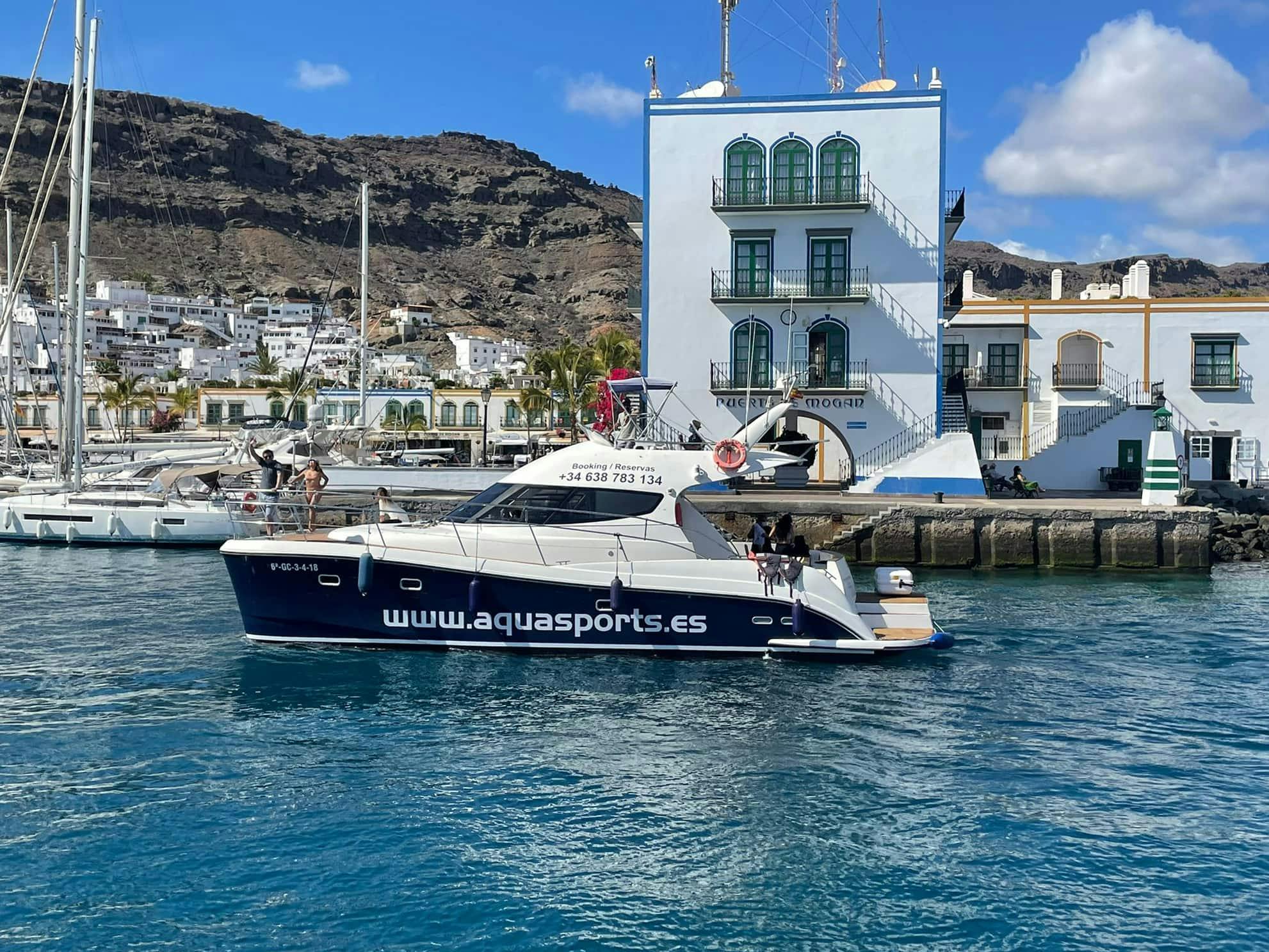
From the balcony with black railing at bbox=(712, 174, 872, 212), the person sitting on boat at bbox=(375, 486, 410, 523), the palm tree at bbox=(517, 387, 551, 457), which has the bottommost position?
the person sitting on boat at bbox=(375, 486, 410, 523)

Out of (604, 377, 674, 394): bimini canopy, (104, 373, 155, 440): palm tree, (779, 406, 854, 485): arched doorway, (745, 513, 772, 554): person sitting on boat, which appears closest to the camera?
(745, 513, 772, 554): person sitting on boat

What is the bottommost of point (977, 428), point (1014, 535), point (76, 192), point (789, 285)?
point (1014, 535)

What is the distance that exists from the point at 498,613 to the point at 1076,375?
32.0 m

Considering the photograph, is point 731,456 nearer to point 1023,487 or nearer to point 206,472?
point 1023,487

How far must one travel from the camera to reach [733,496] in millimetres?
30281

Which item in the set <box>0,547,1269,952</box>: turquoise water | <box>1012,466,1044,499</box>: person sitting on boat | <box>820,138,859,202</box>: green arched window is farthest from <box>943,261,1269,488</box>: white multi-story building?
<box>0,547,1269,952</box>: turquoise water

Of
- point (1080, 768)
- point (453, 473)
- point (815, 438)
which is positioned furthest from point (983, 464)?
point (1080, 768)

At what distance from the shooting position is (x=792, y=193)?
34.3 m

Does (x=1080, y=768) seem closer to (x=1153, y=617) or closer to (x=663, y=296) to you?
(x=1153, y=617)

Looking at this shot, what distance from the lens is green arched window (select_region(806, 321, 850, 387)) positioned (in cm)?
3462

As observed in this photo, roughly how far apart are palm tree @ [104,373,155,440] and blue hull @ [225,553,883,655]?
61310 millimetres

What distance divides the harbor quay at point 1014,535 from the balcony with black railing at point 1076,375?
13458mm

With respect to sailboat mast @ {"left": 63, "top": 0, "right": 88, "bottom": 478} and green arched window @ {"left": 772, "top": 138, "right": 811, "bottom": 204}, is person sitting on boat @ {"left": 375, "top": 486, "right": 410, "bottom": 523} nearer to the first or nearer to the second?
sailboat mast @ {"left": 63, "top": 0, "right": 88, "bottom": 478}

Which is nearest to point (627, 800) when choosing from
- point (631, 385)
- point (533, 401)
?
point (631, 385)
